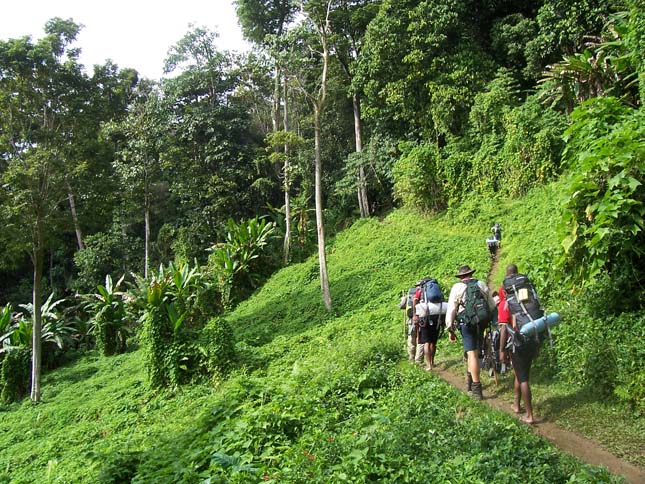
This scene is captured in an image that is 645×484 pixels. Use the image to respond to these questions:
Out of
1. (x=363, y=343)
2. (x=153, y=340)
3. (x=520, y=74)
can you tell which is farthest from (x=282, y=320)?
(x=520, y=74)

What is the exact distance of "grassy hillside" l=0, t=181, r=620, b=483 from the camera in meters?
4.07

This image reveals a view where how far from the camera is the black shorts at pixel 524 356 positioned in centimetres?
530

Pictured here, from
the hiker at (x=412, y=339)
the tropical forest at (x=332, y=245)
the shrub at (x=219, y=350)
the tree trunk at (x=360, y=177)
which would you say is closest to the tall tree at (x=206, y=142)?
the tropical forest at (x=332, y=245)

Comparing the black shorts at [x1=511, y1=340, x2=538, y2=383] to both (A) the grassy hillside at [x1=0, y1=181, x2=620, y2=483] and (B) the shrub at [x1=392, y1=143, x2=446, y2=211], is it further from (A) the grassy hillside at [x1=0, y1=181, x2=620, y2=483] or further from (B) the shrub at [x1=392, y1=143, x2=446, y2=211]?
(B) the shrub at [x1=392, y1=143, x2=446, y2=211]

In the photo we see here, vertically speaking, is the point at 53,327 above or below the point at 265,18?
below

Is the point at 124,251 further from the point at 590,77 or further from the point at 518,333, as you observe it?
the point at 518,333

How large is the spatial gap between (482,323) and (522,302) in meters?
0.73

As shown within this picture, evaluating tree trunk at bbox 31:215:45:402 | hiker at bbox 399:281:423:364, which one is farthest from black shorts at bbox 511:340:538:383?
A: tree trunk at bbox 31:215:45:402

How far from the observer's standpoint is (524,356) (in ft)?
17.5

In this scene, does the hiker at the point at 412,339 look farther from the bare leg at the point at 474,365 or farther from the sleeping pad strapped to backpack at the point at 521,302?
the sleeping pad strapped to backpack at the point at 521,302

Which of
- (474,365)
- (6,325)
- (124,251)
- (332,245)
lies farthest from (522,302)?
(124,251)

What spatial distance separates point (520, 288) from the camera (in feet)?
18.3

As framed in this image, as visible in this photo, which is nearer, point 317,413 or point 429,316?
point 317,413

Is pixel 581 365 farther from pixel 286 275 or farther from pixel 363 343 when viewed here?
pixel 286 275
